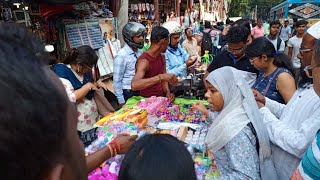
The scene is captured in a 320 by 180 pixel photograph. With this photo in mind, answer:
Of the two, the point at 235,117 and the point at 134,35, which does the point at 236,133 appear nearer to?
the point at 235,117

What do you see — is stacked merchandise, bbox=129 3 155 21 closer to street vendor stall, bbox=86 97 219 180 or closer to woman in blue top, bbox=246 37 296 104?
street vendor stall, bbox=86 97 219 180

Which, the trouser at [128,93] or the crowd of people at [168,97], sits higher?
the crowd of people at [168,97]

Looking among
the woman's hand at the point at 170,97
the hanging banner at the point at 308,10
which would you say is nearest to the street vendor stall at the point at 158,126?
the woman's hand at the point at 170,97

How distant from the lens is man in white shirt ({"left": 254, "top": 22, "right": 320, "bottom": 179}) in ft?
5.33

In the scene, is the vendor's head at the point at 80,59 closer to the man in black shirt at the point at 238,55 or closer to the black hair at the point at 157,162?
the man in black shirt at the point at 238,55

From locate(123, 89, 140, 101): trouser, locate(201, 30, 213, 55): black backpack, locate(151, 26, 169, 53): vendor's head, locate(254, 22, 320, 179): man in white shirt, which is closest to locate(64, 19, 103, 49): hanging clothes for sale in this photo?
locate(123, 89, 140, 101): trouser

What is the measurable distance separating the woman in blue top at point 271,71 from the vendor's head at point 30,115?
2312 mm

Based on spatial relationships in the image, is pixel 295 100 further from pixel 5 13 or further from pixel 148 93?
pixel 5 13

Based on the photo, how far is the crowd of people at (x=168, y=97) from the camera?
17.6 inches

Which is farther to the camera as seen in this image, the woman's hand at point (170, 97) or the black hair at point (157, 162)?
the woman's hand at point (170, 97)

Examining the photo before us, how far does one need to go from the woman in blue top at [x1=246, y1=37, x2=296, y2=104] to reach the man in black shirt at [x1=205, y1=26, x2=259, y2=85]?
381 mm

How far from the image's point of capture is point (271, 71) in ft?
8.63

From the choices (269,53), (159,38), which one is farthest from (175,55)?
(269,53)

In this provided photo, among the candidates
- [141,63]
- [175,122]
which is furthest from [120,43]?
[175,122]
